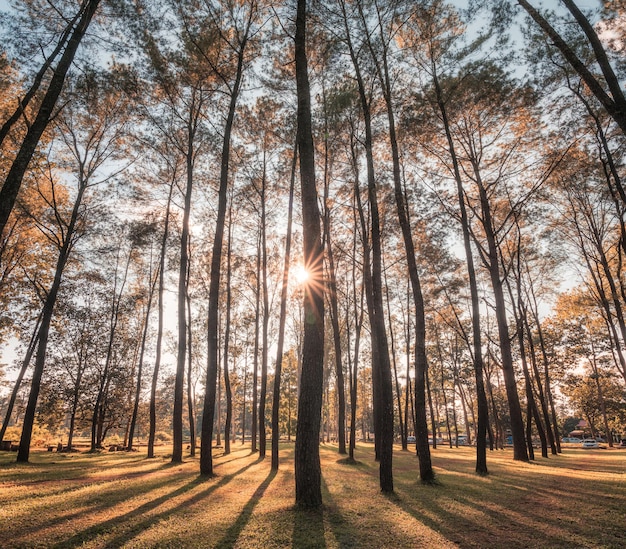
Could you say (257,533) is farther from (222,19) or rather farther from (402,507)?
(222,19)

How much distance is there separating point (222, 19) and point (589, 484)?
63.3 ft

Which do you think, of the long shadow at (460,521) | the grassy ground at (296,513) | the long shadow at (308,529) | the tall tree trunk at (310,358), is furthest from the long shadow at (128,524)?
the long shadow at (460,521)

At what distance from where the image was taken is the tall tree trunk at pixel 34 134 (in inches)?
247

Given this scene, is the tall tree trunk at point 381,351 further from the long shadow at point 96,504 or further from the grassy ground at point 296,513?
the long shadow at point 96,504

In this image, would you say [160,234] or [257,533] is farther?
[160,234]

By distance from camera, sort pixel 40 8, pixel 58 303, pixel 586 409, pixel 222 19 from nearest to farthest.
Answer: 1. pixel 40 8
2. pixel 222 19
3. pixel 58 303
4. pixel 586 409

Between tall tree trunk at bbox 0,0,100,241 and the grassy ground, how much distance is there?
16.5 ft

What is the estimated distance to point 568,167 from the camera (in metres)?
14.2

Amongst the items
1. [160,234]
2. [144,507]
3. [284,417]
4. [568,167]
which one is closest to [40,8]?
[160,234]

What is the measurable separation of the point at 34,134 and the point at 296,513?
906 cm

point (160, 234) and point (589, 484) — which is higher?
point (160, 234)

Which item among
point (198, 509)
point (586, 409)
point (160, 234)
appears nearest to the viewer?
point (198, 509)

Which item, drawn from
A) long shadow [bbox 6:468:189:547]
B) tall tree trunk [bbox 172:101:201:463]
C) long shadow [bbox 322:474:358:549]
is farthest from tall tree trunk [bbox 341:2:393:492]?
tall tree trunk [bbox 172:101:201:463]

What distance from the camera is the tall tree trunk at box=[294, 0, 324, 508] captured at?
5957 mm
